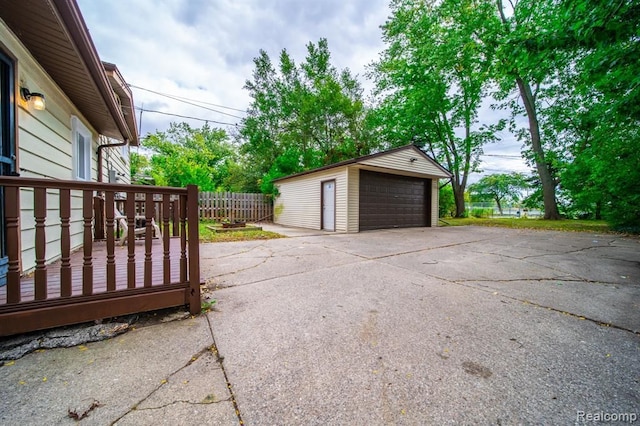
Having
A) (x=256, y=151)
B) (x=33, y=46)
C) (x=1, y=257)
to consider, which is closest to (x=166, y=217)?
(x=1, y=257)

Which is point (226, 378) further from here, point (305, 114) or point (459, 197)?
point (459, 197)

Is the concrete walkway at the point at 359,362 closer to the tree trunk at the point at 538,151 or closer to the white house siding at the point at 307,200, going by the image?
the white house siding at the point at 307,200

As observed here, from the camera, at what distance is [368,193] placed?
9211 mm

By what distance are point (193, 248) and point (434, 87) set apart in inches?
643

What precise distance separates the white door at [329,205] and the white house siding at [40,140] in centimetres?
679

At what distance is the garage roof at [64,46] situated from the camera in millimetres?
2070

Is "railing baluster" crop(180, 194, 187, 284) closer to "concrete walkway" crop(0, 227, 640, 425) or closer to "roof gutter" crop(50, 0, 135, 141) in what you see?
"concrete walkway" crop(0, 227, 640, 425)

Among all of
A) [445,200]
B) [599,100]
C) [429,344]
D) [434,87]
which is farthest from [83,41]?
[445,200]

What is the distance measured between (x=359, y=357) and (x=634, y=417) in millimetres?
1241

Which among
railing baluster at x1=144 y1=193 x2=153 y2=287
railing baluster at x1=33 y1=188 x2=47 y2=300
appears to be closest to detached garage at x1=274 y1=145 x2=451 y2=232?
railing baluster at x1=144 y1=193 x2=153 y2=287

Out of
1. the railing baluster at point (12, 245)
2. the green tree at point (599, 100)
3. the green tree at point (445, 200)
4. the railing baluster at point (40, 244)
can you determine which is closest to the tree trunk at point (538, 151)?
the green tree at point (599, 100)

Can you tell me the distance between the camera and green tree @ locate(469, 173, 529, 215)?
33.4 metres

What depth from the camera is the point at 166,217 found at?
211 cm

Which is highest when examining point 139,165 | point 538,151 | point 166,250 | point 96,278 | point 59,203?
point 139,165
